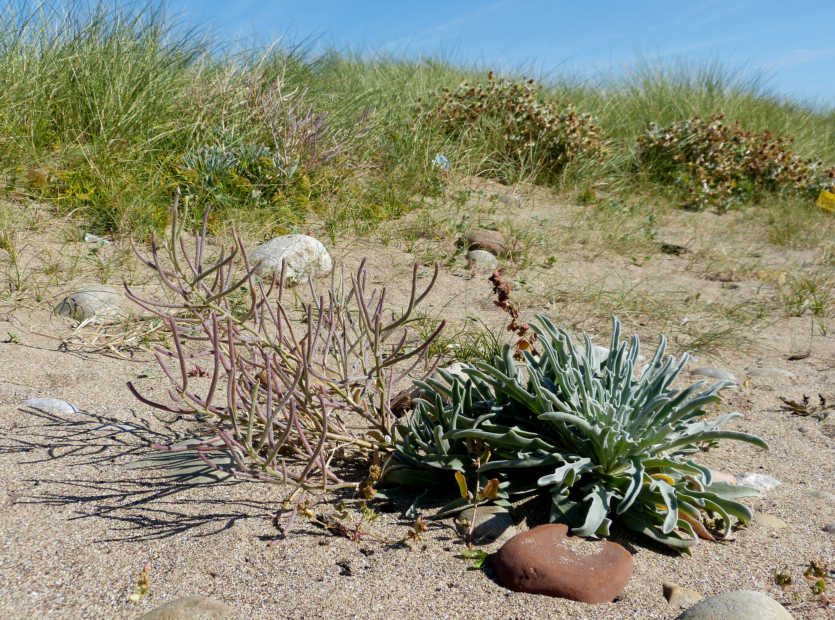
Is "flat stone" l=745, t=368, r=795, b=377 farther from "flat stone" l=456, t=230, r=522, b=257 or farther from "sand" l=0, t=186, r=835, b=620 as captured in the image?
"flat stone" l=456, t=230, r=522, b=257

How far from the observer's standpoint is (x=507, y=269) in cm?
466

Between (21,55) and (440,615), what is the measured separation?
5.69 m

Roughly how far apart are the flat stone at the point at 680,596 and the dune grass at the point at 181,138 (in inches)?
139

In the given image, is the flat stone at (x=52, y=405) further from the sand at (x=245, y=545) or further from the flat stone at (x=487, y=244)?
the flat stone at (x=487, y=244)

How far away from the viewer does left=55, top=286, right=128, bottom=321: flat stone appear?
337 cm

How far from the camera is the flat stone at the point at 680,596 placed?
5.34 feet

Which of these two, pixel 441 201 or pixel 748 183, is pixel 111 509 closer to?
pixel 441 201

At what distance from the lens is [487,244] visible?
4.86 meters

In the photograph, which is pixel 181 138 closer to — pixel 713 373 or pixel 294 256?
pixel 294 256

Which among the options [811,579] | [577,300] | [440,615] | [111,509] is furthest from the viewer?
[577,300]

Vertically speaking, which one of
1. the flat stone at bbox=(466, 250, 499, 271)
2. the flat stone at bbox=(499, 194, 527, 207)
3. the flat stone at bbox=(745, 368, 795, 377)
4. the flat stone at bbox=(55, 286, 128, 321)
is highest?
the flat stone at bbox=(499, 194, 527, 207)

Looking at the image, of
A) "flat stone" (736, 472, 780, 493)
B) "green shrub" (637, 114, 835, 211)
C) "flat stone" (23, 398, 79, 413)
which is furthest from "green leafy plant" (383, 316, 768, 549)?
"green shrub" (637, 114, 835, 211)

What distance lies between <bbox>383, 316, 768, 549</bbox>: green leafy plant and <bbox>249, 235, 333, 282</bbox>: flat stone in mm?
2017

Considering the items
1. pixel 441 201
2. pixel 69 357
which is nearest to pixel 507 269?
pixel 441 201
